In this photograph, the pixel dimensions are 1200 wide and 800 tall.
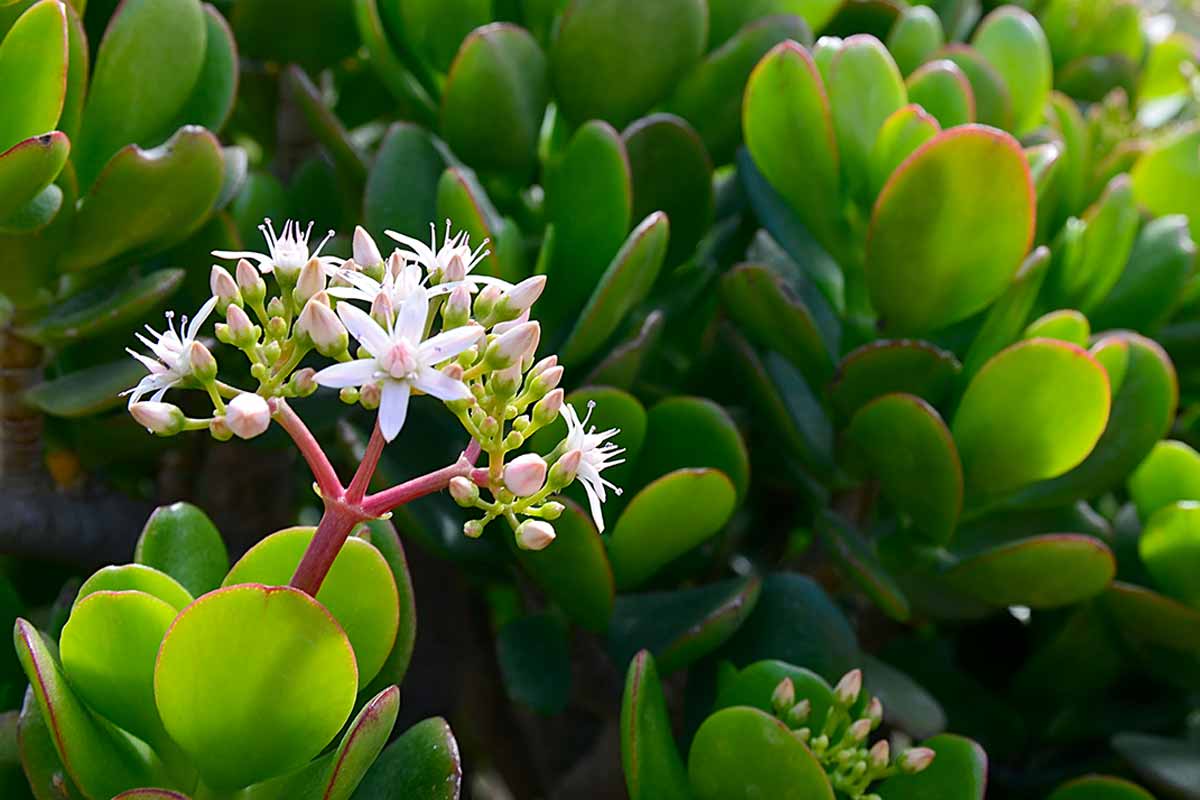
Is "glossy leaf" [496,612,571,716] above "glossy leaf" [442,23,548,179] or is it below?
below

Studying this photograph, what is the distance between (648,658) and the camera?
0.78 meters

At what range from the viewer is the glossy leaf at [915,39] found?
1.13 m

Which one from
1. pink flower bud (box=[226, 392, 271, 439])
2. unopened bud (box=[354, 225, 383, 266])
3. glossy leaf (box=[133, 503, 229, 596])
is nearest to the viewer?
pink flower bud (box=[226, 392, 271, 439])

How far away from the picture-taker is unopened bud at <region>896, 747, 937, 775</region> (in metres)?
0.79

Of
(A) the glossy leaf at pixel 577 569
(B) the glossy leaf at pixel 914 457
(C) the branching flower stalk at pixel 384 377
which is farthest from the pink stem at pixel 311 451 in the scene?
(B) the glossy leaf at pixel 914 457

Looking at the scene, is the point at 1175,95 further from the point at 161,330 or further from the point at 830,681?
the point at 161,330

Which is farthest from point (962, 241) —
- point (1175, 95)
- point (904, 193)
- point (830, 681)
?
point (1175, 95)

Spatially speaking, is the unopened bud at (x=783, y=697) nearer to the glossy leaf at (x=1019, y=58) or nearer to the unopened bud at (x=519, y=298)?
the unopened bud at (x=519, y=298)

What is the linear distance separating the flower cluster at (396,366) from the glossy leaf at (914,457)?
32 centimetres

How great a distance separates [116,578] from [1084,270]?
82cm

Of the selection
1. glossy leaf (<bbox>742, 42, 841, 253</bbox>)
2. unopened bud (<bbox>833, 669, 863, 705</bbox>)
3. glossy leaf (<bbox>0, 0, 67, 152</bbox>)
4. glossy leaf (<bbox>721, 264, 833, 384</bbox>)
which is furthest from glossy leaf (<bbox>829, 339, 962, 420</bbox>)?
glossy leaf (<bbox>0, 0, 67, 152</bbox>)

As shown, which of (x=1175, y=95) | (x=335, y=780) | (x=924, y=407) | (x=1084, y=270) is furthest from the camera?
(x=1175, y=95)

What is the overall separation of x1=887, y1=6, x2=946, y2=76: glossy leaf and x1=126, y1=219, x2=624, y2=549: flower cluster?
60 cm

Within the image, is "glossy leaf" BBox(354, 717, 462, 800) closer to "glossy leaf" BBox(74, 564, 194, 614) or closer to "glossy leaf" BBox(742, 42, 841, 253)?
"glossy leaf" BBox(74, 564, 194, 614)
